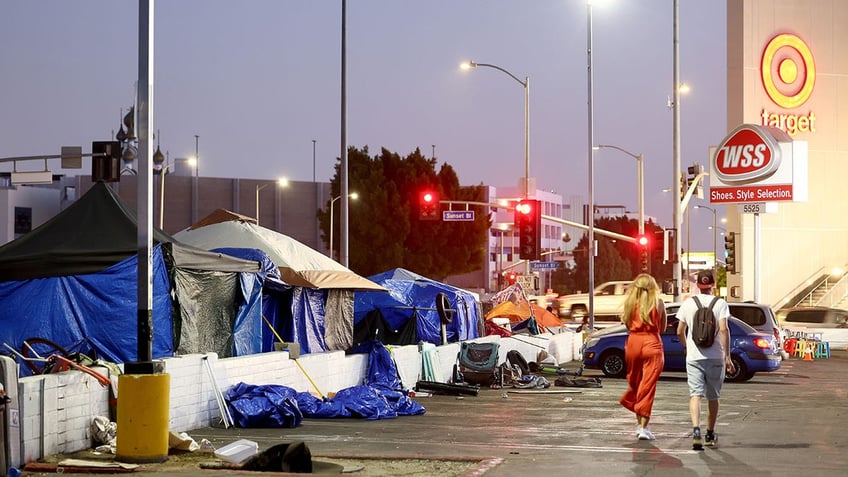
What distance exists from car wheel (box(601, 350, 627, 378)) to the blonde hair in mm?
12850

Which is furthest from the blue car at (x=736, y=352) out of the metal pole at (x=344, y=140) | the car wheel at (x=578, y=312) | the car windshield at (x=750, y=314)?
the car wheel at (x=578, y=312)

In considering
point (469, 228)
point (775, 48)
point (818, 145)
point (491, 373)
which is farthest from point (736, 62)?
point (491, 373)

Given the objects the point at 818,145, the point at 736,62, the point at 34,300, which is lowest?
the point at 34,300

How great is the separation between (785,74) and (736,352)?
39.8 metres

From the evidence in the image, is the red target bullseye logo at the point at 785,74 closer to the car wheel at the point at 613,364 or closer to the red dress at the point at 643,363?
the car wheel at the point at 613,364

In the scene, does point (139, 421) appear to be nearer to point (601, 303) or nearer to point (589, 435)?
point (589, 435)

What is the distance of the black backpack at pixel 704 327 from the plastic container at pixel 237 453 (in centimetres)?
497

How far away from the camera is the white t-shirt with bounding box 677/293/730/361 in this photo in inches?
535

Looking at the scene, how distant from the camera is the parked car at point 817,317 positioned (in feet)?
143

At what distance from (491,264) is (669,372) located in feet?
346

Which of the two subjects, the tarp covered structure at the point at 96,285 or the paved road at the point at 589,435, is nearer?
the paved road at the point at 589,435

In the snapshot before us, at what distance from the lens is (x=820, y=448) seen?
13.6 metres

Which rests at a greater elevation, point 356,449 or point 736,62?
point 736,62

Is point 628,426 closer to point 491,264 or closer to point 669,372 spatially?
point 669,372
